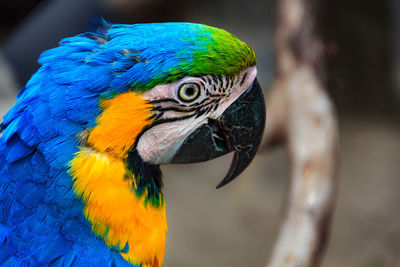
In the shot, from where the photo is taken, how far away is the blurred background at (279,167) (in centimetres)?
334

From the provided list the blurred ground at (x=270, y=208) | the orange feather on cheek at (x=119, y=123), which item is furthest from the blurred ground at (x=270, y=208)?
the orange feather on cheek at (x=119, y=123)

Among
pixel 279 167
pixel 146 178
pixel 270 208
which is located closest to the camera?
pixel 146 178

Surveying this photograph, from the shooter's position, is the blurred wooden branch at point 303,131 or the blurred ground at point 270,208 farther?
the blurred ground at point 270,208

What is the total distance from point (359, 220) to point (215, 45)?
2.78 metres

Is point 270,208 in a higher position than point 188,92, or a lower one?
lower

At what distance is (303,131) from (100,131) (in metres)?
1.21

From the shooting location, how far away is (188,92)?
1.21m

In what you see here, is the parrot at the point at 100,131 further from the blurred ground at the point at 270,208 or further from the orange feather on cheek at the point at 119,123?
the blurred ground at the point at 270,208

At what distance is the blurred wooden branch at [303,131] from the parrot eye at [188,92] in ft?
2.75

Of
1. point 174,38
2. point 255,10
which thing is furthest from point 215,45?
point 255,10

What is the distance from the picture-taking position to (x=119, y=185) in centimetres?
118

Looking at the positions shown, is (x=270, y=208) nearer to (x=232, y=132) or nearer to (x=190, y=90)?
(x=232, y=132)

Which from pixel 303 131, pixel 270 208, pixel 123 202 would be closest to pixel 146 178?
pixel 123 202

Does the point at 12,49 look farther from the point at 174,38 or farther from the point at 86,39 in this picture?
the point at 174,38
